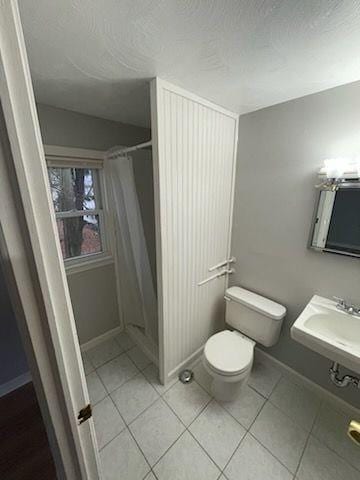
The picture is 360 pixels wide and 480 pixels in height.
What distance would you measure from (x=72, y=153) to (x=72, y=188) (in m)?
0.30

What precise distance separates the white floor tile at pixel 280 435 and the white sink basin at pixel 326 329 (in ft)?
2.33

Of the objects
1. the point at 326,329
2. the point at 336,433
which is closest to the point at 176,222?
the point at 326,329

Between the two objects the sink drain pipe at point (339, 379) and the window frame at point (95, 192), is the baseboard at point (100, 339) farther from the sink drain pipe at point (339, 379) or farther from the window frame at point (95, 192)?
the sink drain pipe at point (339, 379)

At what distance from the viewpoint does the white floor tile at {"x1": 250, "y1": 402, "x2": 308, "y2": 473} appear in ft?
4.19

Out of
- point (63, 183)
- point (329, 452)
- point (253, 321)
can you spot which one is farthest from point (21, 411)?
point (329, 452)

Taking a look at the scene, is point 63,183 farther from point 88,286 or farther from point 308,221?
point 308,221

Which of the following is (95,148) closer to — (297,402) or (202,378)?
(202,378)

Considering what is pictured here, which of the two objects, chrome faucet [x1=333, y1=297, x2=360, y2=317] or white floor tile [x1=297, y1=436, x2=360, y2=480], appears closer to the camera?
white floor tile [x1=297, y1=436, x2=360, y2=480]

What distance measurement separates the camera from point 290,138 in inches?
58.1

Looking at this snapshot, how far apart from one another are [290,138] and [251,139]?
0.31 meters

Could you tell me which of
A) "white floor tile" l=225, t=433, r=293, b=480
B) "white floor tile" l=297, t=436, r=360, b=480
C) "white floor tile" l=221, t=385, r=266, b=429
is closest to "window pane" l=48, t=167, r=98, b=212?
"white floor tile" l=221, t=385, r=266, b=429

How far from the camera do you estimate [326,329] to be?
4.61 feet

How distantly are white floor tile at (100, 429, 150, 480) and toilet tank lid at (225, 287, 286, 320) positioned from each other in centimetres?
124

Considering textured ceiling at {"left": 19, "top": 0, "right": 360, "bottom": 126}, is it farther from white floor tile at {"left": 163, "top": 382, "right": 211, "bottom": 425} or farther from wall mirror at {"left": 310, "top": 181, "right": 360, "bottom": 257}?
white floor tile at {"left": 163, "top": 382, "right": 211, "bottom": 425}
